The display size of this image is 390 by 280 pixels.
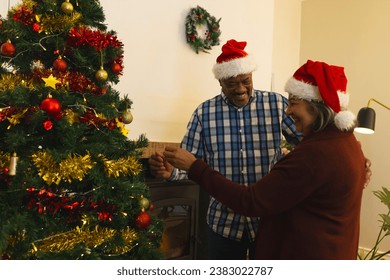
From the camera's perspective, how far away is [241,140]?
68.1 inches

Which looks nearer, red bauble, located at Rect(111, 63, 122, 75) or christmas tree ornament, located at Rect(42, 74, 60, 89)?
christmas tree ornament, located at Rect(42, 74, 60, 89)

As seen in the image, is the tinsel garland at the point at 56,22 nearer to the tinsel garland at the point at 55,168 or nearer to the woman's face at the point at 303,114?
the tinsel garland at the point at 55,168

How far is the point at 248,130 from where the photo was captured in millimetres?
1732

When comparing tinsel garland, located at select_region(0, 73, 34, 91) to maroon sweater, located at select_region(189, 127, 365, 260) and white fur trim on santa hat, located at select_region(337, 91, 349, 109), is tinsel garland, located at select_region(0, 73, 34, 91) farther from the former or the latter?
white fur trim on santa hat, located at select_region(337, 91, 349, 109)

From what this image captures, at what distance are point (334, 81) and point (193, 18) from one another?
1270 mm

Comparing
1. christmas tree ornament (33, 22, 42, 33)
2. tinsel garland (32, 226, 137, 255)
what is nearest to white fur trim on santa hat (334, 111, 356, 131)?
tinsel garland (32, 226, 137, 255)

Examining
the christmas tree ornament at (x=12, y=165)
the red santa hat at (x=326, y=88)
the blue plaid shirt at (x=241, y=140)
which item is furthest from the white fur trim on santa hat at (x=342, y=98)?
the christmas tree ornament at (x=12, y=165)

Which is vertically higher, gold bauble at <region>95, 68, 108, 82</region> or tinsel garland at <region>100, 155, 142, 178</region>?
gold bauble at <region>95, 68, 108, 82</region>

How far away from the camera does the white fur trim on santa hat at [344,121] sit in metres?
1.22

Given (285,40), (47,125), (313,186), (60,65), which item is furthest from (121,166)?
(285,40)

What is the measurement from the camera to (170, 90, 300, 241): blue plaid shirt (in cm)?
171
